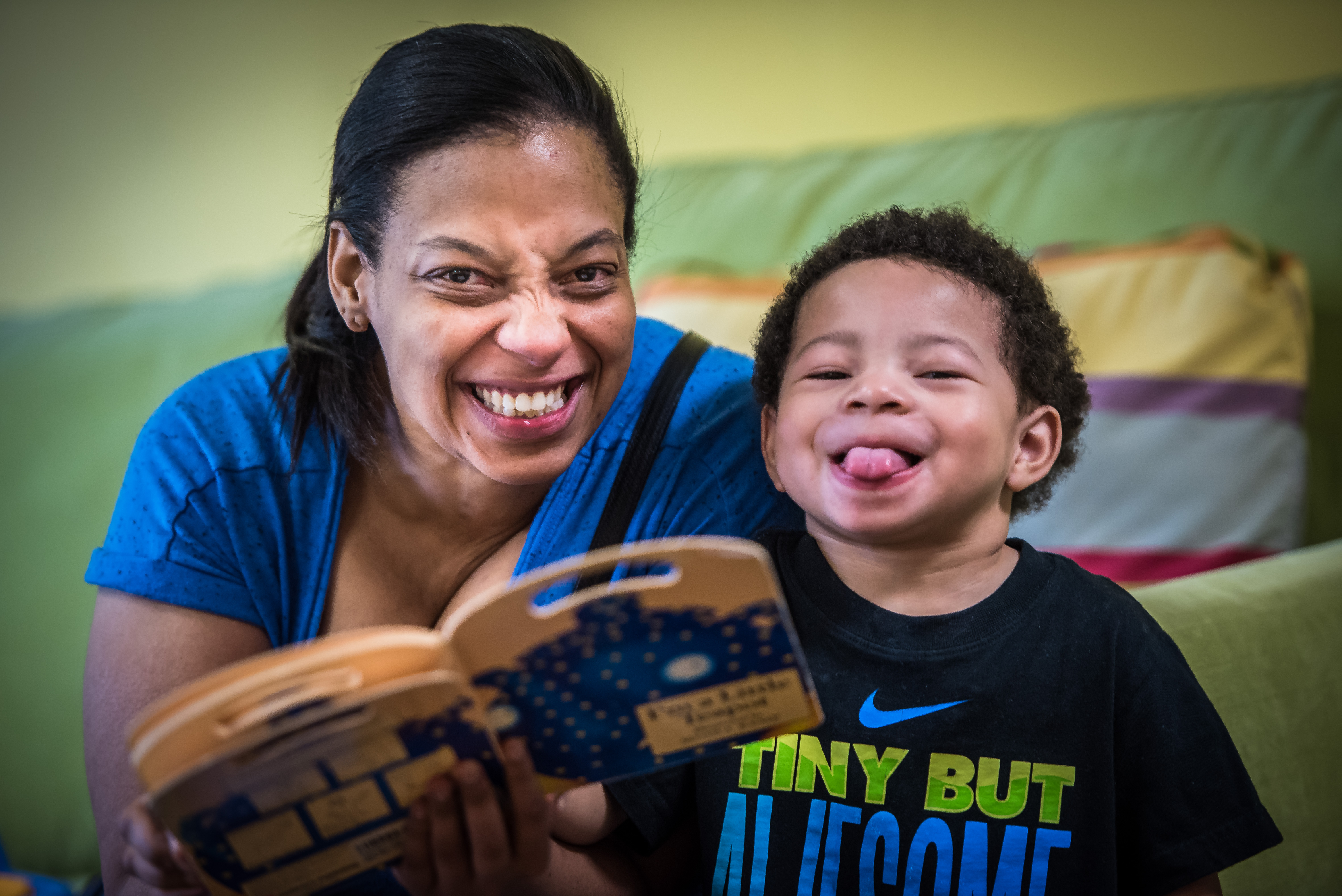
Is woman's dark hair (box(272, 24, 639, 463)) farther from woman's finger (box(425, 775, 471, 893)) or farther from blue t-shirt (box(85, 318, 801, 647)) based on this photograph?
woman's finger (box(425, 775, 471, 893))

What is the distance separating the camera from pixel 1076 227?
1.39 m

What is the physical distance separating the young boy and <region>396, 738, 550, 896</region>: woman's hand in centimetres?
12

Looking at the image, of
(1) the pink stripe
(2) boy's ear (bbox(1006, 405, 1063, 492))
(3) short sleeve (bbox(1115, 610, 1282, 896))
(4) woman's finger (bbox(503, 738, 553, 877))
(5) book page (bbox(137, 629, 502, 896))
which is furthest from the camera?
(1) the pink stripe

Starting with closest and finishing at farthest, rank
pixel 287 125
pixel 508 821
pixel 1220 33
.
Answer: pixel 508 821 → pixel 1220 33 → pixel 287 125

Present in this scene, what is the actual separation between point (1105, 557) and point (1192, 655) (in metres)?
0.36

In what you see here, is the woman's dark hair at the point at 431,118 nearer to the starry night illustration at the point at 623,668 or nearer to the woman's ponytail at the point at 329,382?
the woman's ponytail at the point at 329,382

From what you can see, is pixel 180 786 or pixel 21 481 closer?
pixel 180 786

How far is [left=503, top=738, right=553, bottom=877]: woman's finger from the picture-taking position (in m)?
0.62

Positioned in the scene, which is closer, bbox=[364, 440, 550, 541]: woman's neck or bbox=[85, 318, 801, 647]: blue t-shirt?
bbox=[85, 318, 801, 647]: blue t-shirt

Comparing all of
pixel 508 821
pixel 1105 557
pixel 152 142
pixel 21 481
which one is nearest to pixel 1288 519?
pixel 1105 557

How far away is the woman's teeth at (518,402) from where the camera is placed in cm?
85

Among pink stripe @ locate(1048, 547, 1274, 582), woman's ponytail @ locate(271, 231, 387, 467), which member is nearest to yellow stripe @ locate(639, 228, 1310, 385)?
pink stripe @ locate(1048, 547, 1274, 582)

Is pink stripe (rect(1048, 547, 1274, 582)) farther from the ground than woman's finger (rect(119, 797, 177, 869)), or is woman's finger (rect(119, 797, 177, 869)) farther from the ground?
pink stripe (rect(1048, 547, 1274, 582))

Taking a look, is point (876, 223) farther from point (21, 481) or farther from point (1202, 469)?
point (21, 481)
